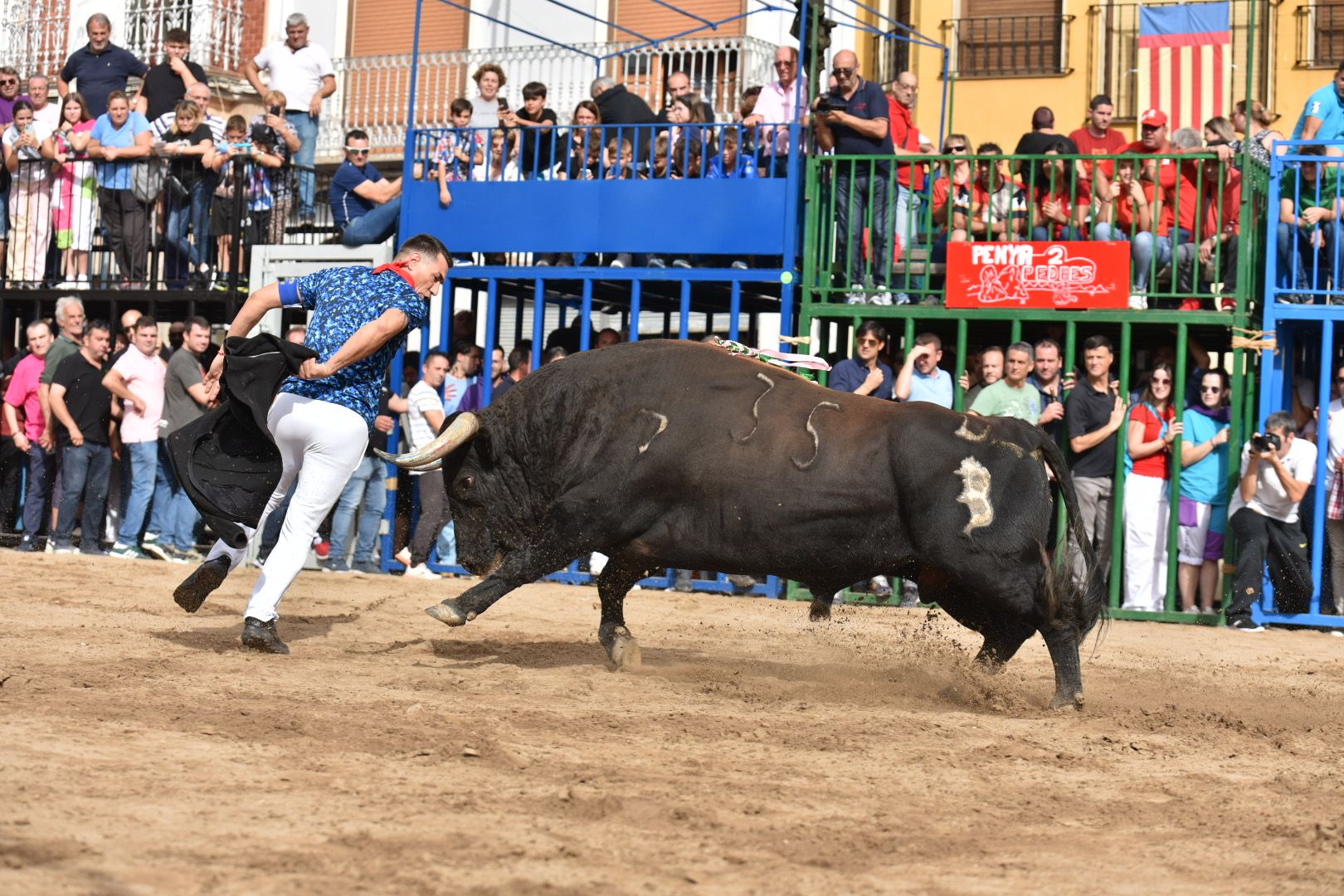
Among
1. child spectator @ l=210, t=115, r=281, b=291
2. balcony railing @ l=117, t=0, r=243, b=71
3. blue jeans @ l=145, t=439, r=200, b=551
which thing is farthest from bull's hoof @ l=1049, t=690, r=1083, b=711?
balcony railing @ l=117, t=0, r=243, b=71

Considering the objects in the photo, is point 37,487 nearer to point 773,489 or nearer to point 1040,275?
point 1040,275

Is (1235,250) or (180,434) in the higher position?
(1235,250)

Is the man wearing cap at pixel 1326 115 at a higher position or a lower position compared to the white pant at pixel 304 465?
higher

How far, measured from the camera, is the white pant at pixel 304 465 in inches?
296

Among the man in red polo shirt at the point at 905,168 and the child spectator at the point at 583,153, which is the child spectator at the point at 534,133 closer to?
the child spectator at the point at 583,153

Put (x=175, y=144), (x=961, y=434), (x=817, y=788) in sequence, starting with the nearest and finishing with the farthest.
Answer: (x=817, y=788) → (x=961, y=434) → (x=175, y=144)

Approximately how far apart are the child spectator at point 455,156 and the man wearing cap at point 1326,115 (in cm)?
601

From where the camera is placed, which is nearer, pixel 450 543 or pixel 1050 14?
pixel 450 543

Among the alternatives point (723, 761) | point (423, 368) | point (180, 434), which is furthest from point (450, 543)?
point (723, 761)

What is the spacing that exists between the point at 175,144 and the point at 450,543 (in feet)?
15.0

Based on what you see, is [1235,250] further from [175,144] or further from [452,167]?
[175,144]

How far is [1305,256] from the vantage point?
11.6 m

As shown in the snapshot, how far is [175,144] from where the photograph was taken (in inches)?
572

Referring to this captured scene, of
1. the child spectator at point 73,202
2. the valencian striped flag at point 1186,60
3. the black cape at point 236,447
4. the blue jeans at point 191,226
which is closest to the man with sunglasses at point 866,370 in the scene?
A: the black cape at point 236,447
